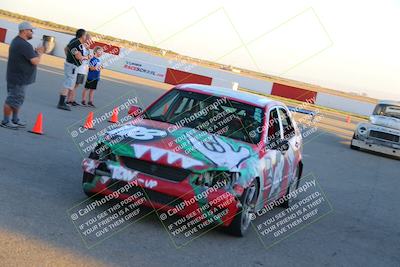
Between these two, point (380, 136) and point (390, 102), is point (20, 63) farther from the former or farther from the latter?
point (390, 102)

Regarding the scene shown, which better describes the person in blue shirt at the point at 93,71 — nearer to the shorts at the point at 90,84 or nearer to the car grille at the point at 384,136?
the shorts at the point at 90,84

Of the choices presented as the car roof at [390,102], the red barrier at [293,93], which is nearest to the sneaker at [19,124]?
the car roof at [390,102]

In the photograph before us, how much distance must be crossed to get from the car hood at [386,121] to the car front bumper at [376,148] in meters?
0.75

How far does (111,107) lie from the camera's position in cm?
1702

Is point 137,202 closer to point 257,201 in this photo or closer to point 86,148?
point 257,201

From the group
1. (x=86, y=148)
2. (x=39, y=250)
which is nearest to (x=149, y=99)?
(x=86, y=148)

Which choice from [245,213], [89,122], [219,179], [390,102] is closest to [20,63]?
[89,122]

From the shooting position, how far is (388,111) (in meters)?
19.0

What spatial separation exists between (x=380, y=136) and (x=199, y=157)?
13.0 meters

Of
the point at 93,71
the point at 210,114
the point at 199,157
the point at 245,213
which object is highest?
the point at 199,157

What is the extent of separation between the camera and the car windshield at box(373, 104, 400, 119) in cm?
1881

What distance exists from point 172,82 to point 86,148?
22225mm

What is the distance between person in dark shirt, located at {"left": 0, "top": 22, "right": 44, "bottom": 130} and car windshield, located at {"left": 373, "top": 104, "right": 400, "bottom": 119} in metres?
12.4

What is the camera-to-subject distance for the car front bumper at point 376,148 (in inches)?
693
